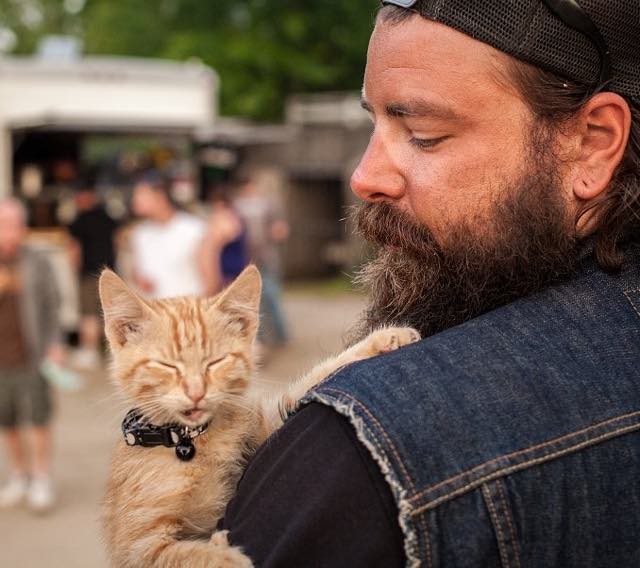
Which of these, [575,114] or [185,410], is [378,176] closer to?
[575,114]

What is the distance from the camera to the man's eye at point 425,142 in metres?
1.91

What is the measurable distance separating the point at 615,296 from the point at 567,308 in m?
0.11

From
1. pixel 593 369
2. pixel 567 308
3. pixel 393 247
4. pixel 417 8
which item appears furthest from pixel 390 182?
pixel 593 369

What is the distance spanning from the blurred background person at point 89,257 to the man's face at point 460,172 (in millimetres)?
11258

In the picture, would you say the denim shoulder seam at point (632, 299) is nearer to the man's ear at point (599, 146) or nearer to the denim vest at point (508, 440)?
the denim vest at point (508, 440)

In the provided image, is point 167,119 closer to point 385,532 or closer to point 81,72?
point 81,72

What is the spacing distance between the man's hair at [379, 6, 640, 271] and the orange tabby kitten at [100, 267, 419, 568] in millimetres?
472

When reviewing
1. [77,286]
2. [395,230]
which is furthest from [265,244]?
[395,230]

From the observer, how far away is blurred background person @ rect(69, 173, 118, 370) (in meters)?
13.1

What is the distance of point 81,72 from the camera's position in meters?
14.6

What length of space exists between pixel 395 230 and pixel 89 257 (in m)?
11.5

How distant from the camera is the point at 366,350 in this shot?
219 cm

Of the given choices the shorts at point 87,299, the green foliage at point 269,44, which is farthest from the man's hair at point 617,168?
the green foliage at point 269,44

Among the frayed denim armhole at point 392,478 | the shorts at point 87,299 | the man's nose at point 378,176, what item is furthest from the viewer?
the shorts at point 87,299
